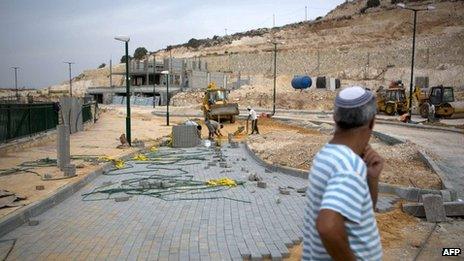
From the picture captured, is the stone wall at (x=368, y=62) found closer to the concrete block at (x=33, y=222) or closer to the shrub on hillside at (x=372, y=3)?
the shrub on hillside at (x=372, y=3)

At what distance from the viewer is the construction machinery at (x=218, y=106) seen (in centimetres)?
2927

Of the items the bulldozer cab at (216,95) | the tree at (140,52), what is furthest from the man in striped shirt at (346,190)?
the tree at (140,52)

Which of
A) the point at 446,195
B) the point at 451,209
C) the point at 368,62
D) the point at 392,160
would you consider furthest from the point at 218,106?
the point at 368,62

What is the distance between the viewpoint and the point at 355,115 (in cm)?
231

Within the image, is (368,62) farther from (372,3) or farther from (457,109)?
(372,3)

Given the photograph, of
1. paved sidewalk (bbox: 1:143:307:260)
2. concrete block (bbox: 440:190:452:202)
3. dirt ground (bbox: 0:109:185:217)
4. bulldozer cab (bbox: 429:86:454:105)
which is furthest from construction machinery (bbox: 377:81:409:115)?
concrete block (bbox: 440:190:452:202)

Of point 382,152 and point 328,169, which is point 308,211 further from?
point 382,152

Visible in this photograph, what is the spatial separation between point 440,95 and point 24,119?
87.3 feet

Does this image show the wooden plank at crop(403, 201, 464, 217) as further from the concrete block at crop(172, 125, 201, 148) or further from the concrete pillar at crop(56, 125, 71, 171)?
the concrete block at crop(172, 125, 201, 148)

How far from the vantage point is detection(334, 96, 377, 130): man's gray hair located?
2.31m

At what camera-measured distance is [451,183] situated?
9.05 m

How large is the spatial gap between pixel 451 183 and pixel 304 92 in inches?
1772

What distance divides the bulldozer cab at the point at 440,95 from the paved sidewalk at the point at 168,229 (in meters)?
25.2

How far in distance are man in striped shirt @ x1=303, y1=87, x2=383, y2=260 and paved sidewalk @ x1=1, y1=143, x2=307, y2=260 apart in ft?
10.4
